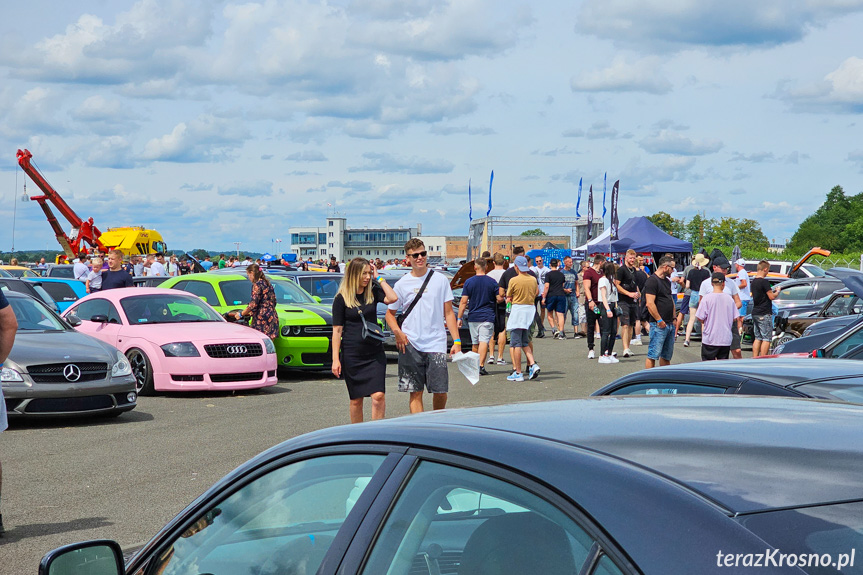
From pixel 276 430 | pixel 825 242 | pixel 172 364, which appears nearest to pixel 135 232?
pixel 172 364

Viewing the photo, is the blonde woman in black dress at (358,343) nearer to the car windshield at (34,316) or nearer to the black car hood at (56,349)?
the black car hood at (56,349)

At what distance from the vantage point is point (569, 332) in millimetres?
25844

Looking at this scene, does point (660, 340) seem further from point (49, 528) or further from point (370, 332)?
point (49, 528)

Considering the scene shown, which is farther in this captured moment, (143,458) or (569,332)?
(569,332)

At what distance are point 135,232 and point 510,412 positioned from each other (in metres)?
44.6

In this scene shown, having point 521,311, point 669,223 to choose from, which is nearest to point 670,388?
point 521,311

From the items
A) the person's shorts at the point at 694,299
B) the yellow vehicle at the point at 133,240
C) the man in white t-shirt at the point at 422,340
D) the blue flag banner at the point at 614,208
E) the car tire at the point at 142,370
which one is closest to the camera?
the man in white t-shirt at the point at 422,340

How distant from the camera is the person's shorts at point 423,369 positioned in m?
8.73

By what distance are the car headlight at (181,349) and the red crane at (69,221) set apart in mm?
35053

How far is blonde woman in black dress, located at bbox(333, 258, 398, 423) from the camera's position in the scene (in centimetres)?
834

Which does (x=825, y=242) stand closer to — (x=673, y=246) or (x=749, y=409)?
(x=673, y=246)

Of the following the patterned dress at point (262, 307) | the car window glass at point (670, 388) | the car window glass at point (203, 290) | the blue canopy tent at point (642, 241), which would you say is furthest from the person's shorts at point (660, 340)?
the blue canopy tent at point (642, 241)

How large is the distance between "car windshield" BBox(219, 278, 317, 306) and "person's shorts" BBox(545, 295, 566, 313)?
719 cm

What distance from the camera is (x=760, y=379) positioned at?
14.9 feet
